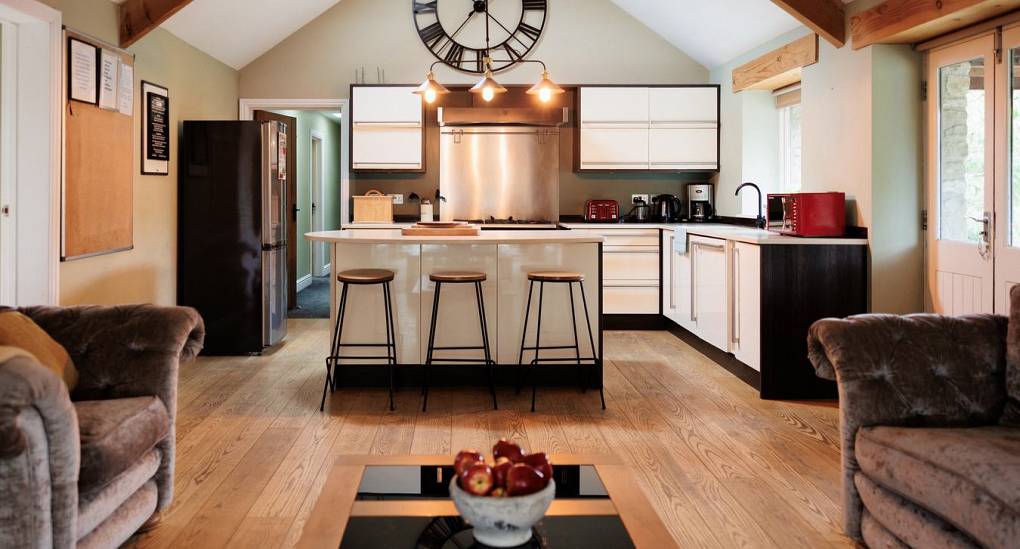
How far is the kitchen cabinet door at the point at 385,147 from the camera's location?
7035 mm

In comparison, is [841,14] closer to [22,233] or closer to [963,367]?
[963,367]

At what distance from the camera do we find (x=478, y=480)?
1.68m

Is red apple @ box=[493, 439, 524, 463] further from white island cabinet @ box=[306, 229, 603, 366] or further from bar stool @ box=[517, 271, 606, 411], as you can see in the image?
white island cabinet @ box=[306, 229, 603, 366]

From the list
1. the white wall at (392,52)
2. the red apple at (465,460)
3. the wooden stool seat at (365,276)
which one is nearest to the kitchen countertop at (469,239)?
the wooden stool seat at (365,276)

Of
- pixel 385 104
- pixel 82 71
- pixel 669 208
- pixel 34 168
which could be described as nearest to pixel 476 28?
pixel 385 104

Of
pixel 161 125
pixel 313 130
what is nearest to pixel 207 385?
pixel 161 125

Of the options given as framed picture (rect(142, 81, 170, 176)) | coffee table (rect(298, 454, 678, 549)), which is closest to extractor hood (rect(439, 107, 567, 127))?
framed picture (rect(142, 81, 170, 176))

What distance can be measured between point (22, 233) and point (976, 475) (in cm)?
445

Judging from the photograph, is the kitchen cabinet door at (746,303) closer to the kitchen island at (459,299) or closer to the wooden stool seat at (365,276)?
the kitchen island at (459,299)

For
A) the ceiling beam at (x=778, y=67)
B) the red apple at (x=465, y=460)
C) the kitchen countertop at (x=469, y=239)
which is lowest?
the red apple at (x=465, y=460)

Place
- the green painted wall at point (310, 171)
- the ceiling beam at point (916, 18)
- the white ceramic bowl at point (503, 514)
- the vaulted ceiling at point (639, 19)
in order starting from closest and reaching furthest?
the white ceramic bowl at point (503, 514) → the ceiling beam at point (916, 18) → the vaulted ceiling at point (639, 19) → the green painted wall at point (310, 171)

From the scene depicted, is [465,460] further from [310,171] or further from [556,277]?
[310,171]

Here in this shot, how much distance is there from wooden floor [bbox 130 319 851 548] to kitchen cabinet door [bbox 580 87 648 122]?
258 centimetres

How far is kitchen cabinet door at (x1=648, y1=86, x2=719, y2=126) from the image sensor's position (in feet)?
23.4
